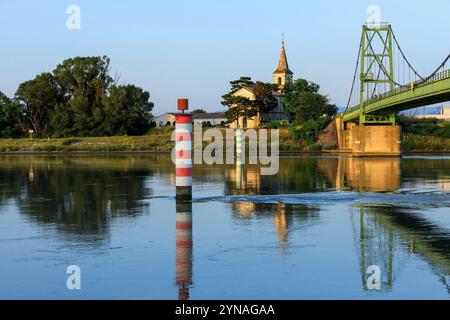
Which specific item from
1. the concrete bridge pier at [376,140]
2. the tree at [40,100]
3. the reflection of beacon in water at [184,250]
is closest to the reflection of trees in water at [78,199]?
the reflection of beacon in water at [184,250]

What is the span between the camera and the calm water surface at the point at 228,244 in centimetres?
975

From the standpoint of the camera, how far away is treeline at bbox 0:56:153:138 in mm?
117625

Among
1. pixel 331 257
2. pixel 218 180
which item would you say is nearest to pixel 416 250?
pixel 331 257

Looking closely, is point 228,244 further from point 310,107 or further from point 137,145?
point 310,107

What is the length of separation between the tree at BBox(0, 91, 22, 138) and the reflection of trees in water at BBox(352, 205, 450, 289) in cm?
11265

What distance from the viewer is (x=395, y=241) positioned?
13625mm

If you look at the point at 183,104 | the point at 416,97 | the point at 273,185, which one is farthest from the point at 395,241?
the point at 416,97

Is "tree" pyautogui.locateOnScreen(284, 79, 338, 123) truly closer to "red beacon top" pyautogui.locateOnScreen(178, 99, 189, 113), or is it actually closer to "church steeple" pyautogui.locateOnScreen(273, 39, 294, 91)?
"church steeple" pyautogui.locateOnScreen(273, 39, 294, 91)

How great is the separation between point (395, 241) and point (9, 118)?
392ft

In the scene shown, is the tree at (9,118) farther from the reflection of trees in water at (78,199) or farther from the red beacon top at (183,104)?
the red beacon top at (183,104)

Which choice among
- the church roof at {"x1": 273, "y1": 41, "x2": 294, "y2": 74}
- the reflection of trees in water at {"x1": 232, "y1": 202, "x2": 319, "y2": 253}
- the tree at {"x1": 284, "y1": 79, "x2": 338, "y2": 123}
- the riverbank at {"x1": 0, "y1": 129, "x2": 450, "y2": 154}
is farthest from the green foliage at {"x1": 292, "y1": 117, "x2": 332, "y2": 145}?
the reflection of trees in water at {"x1": 232, "y1": 202, "x2": 319, "y2": 253}

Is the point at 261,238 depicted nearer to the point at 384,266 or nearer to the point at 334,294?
the point at 384,266

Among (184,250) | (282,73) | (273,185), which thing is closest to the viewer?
(184,250)

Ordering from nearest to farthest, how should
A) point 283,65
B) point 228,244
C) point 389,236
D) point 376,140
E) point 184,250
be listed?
point 184,250 < point 228,244 < point 389,236 < point 376,140 < point 283,65
